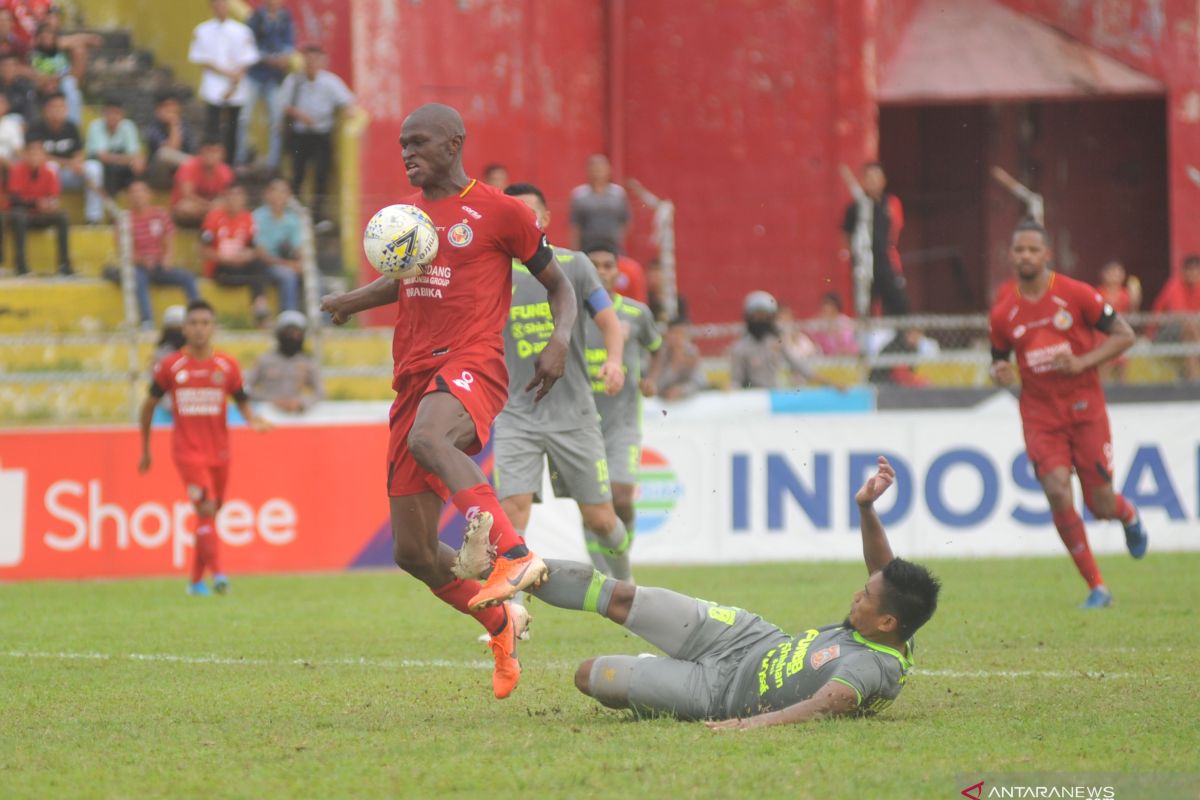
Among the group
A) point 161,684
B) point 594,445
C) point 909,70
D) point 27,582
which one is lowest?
point 27,582

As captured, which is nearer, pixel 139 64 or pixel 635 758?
pixel 635 758

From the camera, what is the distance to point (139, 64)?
25016 mm

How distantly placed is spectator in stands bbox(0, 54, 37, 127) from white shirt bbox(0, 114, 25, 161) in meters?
0.28

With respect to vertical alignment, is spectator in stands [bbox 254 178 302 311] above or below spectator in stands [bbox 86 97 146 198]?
below

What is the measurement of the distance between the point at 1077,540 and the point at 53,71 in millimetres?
15065

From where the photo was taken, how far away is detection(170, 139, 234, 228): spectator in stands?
66.7 ft

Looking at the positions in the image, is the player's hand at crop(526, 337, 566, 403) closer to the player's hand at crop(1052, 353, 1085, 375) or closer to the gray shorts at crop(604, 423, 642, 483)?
the gray shorts at crop(604, 423, 642, 483)

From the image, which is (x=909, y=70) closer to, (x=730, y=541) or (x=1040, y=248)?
(x=730, y=541)

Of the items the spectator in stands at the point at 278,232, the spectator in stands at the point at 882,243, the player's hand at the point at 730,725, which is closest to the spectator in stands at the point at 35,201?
the spectator in stands at the point at 278,232

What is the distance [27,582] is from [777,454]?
7.01 meters

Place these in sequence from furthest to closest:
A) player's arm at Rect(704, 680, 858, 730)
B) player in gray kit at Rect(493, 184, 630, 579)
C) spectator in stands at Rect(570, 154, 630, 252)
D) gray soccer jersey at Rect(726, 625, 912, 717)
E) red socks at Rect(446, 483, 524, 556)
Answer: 1. spectator in stands at Rect(570, 154, 630, 252)
2. player in gray kit at Rect(493, 184, 630, 579)
3. red socks at Rect(446, 483, 524, 556)
4. gray soccer jersey at Rect(726, 625, 912, 717)
5. player's arm at Rect(704, 680, 858, 730)

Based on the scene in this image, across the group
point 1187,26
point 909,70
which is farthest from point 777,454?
point 1187,26

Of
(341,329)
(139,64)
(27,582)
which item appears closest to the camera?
(27,582)

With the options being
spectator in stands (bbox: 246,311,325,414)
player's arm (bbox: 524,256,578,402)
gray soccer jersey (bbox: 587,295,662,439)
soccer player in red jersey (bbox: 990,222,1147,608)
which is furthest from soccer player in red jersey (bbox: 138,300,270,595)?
player's arm (bbox: 524,256,578,402)
